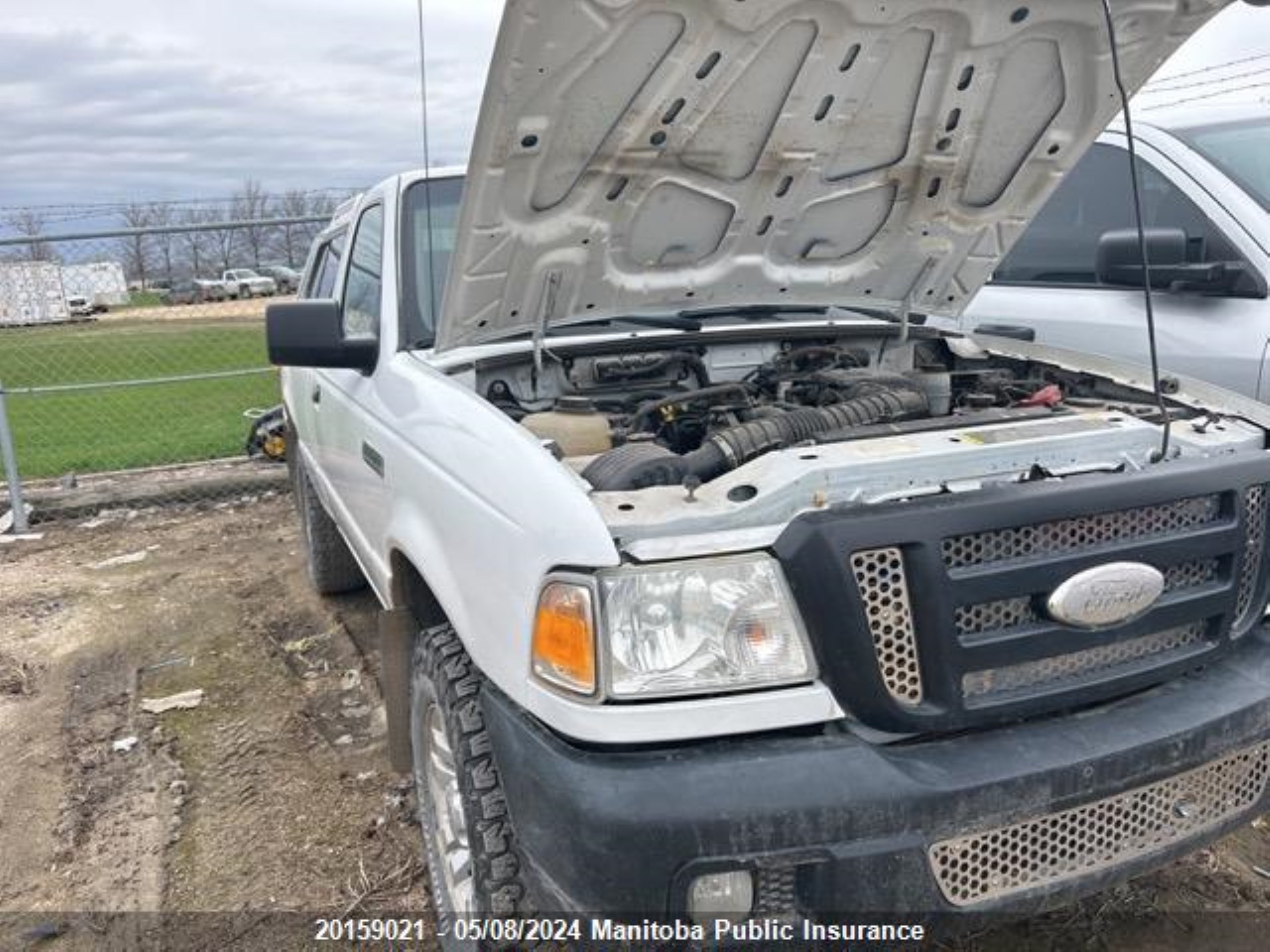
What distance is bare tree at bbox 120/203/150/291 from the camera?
7445 millimetres

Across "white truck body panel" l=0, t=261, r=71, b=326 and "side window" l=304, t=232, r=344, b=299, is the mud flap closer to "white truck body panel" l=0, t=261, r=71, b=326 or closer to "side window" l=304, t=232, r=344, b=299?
"side window" l=304, t=232, r=344, b=299

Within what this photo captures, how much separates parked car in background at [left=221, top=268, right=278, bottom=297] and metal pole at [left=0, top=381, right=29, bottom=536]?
83.4 inches

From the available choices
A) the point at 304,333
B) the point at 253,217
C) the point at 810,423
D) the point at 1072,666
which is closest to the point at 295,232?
the point at 253,217

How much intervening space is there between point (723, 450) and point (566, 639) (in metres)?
0.70

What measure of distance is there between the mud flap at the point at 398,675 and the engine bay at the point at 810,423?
2.09 ft

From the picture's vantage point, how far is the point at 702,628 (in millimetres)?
1788

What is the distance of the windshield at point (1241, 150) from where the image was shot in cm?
409

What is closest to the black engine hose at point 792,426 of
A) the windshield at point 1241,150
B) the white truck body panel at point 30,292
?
the windshield at point 1241,150

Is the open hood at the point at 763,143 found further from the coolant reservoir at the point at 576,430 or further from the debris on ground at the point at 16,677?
the debris on ground at the point at 16,677

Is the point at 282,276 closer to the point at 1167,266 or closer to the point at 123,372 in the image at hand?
the point at 123,372

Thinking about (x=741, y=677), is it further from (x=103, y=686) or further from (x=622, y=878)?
(x=103, y=686)

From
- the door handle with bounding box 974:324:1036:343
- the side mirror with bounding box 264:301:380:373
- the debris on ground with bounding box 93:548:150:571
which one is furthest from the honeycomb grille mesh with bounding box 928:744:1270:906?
the debris on ground with bounding box 93:548:150:571

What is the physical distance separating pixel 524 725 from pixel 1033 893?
0.98 metres

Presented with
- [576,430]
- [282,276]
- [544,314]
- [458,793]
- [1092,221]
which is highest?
[1092,221]
